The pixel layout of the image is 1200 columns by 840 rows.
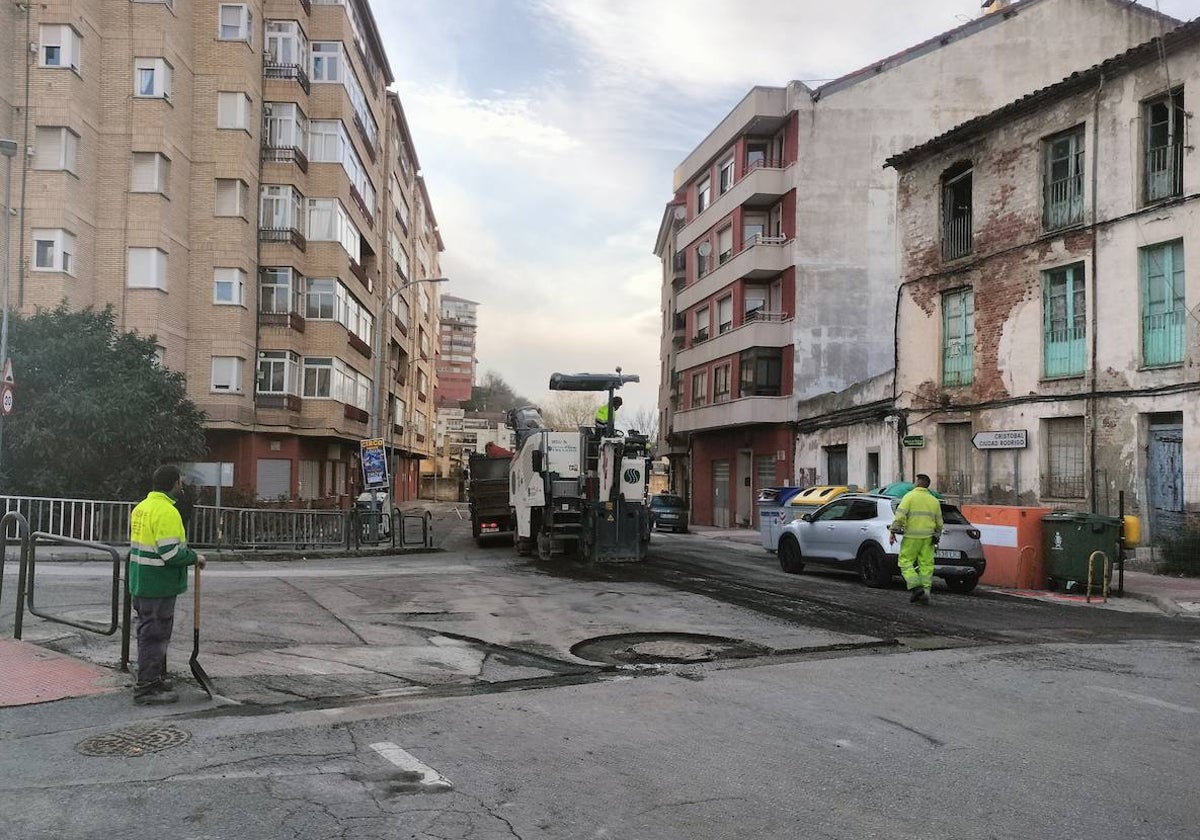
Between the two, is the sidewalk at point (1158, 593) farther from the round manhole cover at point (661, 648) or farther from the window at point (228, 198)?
the window at point (228, 198)

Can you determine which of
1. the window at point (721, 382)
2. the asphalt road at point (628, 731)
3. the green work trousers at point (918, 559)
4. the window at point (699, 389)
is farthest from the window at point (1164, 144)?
the window at point (699, 389)

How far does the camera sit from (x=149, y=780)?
482cm

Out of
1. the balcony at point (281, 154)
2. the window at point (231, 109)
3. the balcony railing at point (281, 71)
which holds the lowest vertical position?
the balcony at point (281, 154)

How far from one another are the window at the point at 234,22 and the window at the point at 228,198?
186 inches

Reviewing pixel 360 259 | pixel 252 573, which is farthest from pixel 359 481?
pixel 252 573

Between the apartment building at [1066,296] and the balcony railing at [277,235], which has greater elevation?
the balcony railing at [277,235]

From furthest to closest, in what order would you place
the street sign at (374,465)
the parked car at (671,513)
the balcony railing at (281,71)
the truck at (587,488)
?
1. the parked car at (671,513)
2. the balcony railing at (281,71)
3. the street sign at (374,465)
4. the truck at (587,488)

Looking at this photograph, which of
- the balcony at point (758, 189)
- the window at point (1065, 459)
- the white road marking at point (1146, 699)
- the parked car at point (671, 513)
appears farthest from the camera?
the balcony at point (758, 189)

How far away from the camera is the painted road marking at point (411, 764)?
15.8 ft

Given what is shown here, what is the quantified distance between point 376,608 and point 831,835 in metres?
8.08

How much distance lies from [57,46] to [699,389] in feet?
86.5

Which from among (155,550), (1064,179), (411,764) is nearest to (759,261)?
(1064,179)

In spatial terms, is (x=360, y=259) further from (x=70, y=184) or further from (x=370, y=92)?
(x=70, y=184)

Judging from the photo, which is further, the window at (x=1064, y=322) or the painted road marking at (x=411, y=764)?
the window at (x=1064, y=322)
